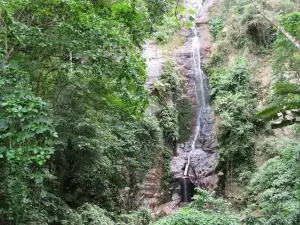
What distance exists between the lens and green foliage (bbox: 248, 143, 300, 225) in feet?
29.6

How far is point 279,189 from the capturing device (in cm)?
1062

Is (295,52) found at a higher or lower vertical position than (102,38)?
higher

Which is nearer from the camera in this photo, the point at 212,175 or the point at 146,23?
the point at 146,23

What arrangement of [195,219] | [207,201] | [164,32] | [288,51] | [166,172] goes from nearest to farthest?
[195,219] < [207,201] < [288,51] < [166,172] < [164,32]

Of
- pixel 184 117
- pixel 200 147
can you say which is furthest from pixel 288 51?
pixel 184 117

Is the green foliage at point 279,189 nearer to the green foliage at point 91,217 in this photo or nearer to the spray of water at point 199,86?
the green foliage at point 91,217

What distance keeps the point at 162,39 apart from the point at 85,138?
48.0 ft

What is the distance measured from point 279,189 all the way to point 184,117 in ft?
28.4

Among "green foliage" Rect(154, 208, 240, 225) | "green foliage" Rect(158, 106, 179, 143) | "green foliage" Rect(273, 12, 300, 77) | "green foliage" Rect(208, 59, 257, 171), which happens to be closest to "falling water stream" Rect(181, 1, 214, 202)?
"green foliage" Rect(158, 106, 179, 143)

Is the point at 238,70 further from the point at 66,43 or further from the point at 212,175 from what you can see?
the point at 66,43

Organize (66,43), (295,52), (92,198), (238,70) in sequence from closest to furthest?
1. (66,43)
2. (92,198)
3. (295,52)
4. (238,70)

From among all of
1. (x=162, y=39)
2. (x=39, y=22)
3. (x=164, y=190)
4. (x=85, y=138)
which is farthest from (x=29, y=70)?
(x=162, y=39)

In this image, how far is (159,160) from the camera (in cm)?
1631

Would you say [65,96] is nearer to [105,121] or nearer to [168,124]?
[105,121]
